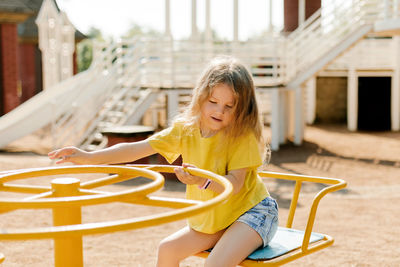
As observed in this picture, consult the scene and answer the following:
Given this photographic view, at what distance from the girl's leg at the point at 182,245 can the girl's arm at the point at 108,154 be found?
16.9 inches

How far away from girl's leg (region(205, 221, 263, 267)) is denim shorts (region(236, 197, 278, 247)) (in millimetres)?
24

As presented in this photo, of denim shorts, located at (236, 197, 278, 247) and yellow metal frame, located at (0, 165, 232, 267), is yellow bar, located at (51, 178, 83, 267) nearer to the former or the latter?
yellow metal frame, located at (0, 165, 232, 267)

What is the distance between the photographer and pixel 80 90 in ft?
39.2

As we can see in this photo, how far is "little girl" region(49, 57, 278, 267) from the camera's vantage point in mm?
2498

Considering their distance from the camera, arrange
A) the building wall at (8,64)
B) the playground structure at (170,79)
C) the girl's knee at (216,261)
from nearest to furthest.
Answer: the girl's knee at (216,261) → the playground structure at (170,79) → the building wall at (8,64)

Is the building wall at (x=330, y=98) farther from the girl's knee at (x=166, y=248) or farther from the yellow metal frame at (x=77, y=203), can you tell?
the girl's knee at (x=166, y=248)

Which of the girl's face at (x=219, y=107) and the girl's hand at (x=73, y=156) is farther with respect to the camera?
the girl's face at (x=219, y=107)

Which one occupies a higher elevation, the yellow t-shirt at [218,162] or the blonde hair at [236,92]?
the blonde hair at [236,92]

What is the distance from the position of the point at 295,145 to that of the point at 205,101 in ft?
33.4

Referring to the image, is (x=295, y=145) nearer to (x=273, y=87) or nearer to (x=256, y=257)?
(x=273, y=87)

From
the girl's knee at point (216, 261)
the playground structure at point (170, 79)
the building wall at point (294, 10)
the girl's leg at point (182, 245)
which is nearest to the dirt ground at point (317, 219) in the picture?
the playground structure at point (170, 79)

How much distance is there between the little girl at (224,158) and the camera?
2.50 m

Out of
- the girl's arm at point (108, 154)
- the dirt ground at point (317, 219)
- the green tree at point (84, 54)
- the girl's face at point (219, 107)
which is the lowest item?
the dirt ground at point (317, 219)

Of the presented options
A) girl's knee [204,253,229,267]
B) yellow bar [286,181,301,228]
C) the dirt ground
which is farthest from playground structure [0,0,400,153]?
girl's knee [204,253,229,267]
